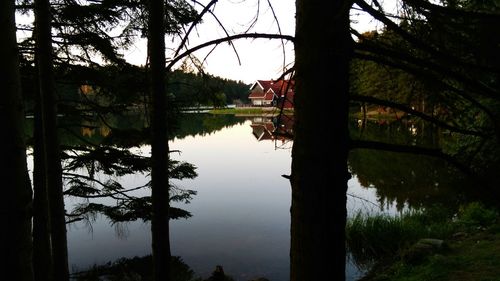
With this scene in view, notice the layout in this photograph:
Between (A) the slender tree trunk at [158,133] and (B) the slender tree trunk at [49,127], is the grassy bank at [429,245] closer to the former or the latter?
(A) the slender tree trunk at [158,133]

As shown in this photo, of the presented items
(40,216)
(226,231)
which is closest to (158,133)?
(40,216)

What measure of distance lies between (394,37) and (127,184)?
1707 centimetres

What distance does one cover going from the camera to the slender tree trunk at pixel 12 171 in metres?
1.98

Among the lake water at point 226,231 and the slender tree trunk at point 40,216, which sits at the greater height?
the slender tree trunk at point 40,216

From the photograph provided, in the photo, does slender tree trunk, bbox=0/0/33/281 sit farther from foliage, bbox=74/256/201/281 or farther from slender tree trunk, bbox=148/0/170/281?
foliage, bbox=74/256/201/281

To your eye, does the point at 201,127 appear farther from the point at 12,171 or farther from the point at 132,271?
the point at 12,171

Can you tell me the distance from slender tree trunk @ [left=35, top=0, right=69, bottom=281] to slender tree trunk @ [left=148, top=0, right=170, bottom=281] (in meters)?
2.14

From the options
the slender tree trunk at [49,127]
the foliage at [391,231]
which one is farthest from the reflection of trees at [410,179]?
the slender tree trunk at [49,127]

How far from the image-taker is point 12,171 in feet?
6.54

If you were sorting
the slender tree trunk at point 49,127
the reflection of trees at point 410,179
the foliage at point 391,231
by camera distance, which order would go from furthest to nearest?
the reflection of trees at point 410,179 → the foliage at point 391,231 → the slender tree trunk at point 49,127

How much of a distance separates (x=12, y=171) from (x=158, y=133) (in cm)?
322

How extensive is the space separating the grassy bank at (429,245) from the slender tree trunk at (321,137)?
5.18m

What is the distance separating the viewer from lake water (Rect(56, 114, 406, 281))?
1064 centimetres

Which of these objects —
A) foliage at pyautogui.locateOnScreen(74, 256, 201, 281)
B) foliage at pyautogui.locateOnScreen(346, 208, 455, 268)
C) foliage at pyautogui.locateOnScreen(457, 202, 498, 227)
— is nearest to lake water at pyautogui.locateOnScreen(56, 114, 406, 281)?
foliage at pyautogui.locateOnScreen(74, 256, 201, 281)
